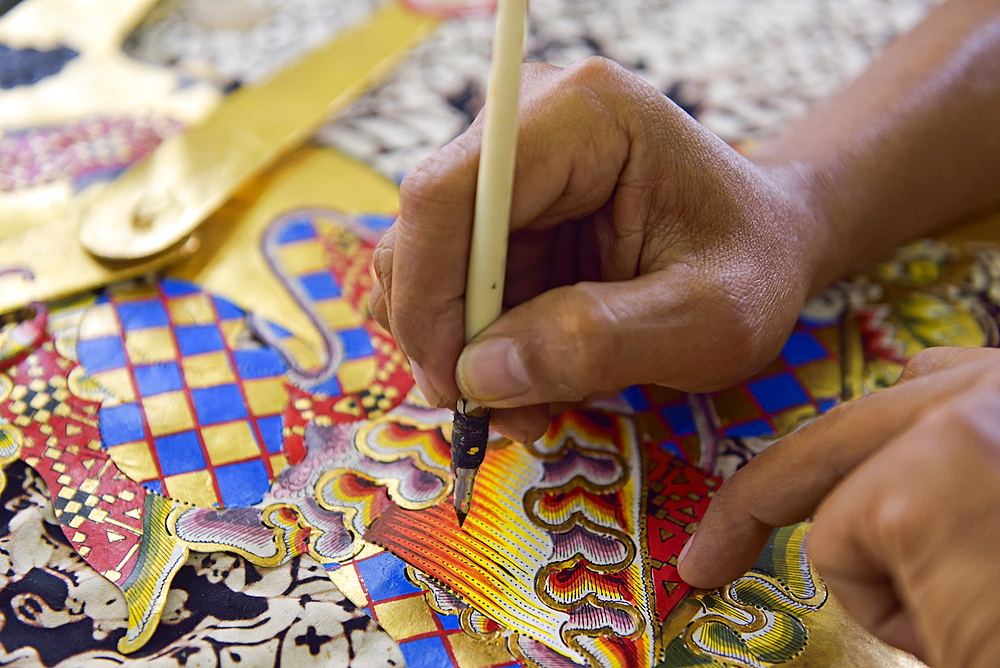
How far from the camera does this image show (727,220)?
604 mm

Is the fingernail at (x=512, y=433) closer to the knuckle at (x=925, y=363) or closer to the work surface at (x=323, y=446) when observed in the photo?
the work surface at (x=323, y=446)

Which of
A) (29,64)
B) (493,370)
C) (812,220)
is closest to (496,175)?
(493,370)

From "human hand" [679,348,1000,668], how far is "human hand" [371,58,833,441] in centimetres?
12

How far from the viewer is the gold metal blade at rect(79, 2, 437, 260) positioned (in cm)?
84

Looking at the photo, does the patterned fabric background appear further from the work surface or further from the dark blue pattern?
the dark blue pattern

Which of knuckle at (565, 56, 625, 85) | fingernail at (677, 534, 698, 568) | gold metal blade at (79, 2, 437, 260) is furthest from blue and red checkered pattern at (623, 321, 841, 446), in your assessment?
Answer: gold metal blade at (79, 2, 437, 260)

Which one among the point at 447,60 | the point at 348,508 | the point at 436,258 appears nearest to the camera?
the point at 436,258

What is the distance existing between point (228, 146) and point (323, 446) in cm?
47

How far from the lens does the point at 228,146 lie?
96cm

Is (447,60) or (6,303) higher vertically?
(447,60)

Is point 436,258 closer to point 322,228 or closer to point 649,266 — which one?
point 649,266

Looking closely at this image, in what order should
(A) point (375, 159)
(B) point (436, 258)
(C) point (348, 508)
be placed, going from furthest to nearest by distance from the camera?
(A) point (375, 159), (C) point (348, 508), (B) point (436, 258)

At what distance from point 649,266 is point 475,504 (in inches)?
9.7

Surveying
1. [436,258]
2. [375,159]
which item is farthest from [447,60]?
[436,258]
